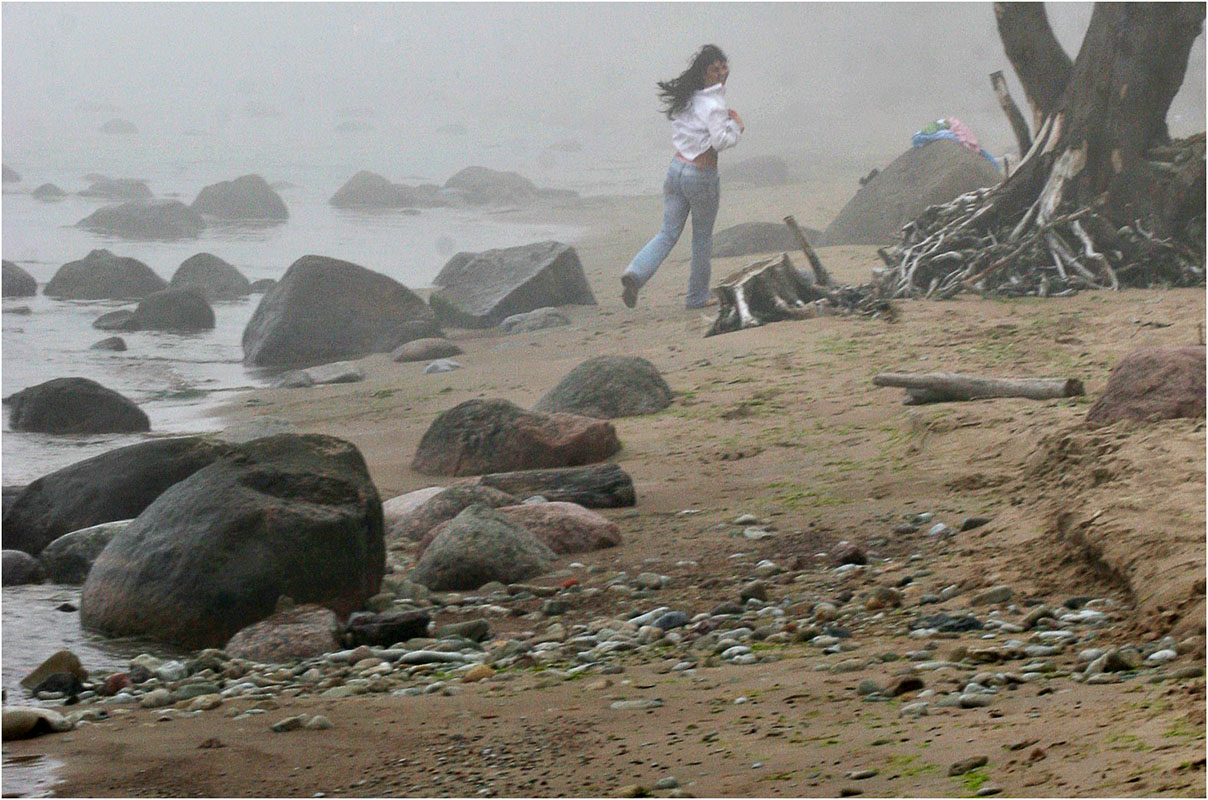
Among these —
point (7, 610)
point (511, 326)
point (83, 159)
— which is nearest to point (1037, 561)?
point (7, 610)

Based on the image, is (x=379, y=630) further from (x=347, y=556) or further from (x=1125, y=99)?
(x=1125, y=99)

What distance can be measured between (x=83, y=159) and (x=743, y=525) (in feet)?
165

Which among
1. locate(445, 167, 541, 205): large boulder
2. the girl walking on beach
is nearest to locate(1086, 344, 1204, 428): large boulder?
the girl walking on beach

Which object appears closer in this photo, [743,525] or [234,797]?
[234,797]

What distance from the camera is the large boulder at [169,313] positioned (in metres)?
17.9

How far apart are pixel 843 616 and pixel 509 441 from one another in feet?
12.7

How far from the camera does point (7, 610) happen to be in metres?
6.23

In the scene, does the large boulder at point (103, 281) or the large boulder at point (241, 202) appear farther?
the large boulder at point (241, 202)

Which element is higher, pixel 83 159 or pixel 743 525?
pixel 83 159

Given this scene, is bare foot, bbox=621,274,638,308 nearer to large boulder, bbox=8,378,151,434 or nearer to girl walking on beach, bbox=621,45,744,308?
girl walking on beach, bbox=621,45,744,308

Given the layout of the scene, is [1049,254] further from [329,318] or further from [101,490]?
[101,490]

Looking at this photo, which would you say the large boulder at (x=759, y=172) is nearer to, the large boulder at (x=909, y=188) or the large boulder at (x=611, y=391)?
the large boulder at (x=909, y=188)

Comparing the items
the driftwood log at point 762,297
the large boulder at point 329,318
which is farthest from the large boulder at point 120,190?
the driftwood log at point 762,297

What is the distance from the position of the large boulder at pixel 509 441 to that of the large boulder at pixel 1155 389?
3.10 meters
